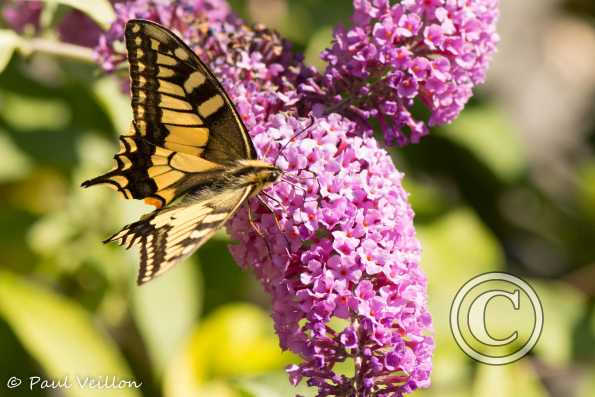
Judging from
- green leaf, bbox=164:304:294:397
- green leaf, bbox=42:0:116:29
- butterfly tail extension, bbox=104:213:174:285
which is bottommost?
green leaf, bbox=164:304:294:397

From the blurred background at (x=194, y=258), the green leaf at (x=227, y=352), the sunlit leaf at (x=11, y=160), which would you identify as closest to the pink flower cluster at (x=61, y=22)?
the blurred background at (x=194, y=258)

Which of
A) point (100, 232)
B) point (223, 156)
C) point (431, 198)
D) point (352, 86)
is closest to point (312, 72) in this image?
point (352, 86)

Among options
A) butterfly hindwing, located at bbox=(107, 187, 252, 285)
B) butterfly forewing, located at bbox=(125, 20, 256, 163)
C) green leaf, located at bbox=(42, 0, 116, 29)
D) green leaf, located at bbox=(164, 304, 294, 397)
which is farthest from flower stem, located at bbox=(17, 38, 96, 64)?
green leaf, located at bbox=(164, 304, 294, 397)

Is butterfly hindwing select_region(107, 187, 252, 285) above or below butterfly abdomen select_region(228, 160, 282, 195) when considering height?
below

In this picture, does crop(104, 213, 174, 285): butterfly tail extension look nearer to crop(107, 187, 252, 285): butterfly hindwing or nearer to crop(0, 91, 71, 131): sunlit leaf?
crop(107, 187, 252, 285): butterfly hindwing

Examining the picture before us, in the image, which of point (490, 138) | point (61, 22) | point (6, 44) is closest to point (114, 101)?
point (61, 22)

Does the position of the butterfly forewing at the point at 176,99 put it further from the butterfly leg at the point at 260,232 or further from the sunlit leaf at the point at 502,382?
the sunlit leaf at the point at 502,382

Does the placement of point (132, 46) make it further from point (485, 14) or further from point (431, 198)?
point (431, 198)

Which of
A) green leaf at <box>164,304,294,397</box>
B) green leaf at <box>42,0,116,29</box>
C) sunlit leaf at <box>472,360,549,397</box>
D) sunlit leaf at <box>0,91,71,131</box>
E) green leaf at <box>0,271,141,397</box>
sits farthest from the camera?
sunlit leaf at <box>0,91,71,131</box>
